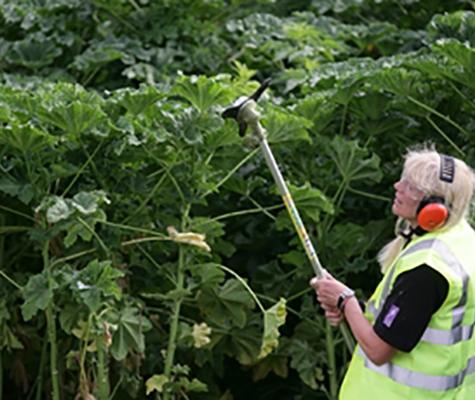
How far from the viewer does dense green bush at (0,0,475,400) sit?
15.0 feet

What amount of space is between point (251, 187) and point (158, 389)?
3.18 ft

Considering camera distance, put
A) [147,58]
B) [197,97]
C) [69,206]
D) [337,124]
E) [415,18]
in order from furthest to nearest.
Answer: [415,18] → [147,58] → [337,124] → [197,97] → [69,206]

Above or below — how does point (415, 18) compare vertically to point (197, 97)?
below

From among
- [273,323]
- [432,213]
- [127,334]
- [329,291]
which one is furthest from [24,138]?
[432,213]

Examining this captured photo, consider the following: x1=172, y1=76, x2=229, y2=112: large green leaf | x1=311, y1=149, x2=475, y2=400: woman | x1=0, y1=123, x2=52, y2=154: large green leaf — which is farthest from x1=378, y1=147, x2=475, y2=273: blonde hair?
x1=0, y1=123, x2=52, y2=154: large green leaf

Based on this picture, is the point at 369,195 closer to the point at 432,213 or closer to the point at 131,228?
the point at 131,228

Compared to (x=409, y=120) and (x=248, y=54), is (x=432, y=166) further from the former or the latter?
(x=248, y=54)

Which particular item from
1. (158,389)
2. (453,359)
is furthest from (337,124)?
(453,359)

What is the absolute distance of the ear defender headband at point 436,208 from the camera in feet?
11.8

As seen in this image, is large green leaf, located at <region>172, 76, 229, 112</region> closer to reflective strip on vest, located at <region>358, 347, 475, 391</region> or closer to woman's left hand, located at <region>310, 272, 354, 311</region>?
woman's left hand, located at <region>310, 272, 354, 311</region>

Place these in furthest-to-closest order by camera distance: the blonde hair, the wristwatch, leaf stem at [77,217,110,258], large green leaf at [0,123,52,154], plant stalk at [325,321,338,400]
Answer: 1. plant stalk at [325,321,338,400]
2. leaf stem at [77,217,110,258]
3. large green leaf at [0,123,52,154]
4. the wristwatch
5. the blonde hair

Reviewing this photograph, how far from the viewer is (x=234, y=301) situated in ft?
16.4

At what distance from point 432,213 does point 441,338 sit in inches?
14.8

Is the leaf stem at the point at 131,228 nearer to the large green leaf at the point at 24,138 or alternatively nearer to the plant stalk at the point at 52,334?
the plant stalk at the point at 52,334
